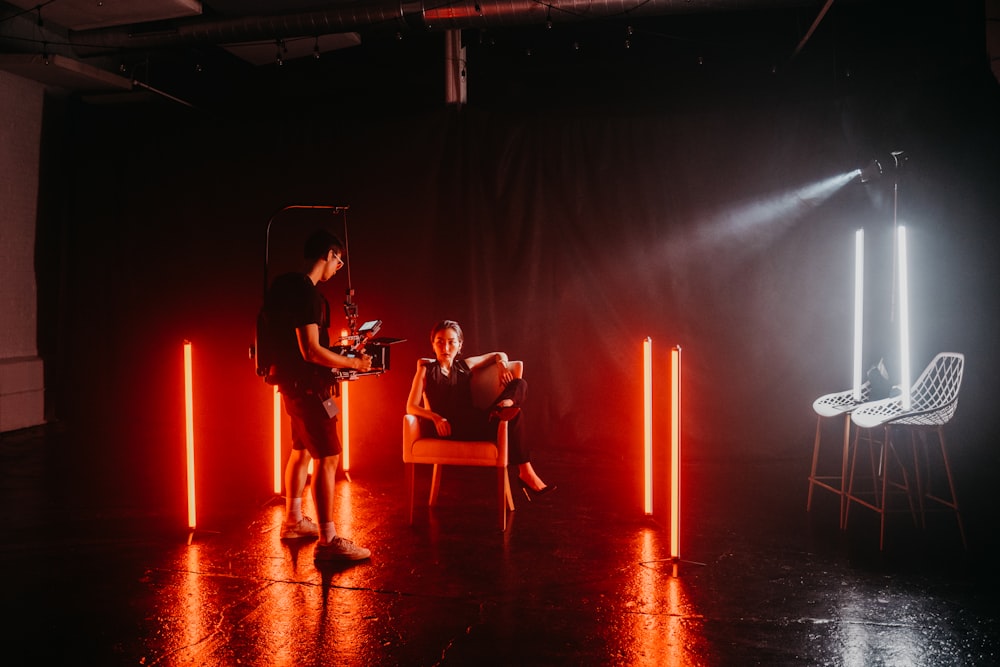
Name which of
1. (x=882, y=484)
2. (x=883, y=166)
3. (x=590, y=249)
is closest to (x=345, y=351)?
(x=590, y=249)

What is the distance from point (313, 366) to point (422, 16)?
3031mm

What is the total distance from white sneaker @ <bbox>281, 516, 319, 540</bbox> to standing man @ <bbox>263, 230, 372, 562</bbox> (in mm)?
350

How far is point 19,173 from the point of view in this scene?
6.95 meters

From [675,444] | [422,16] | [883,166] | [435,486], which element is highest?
[422,16]

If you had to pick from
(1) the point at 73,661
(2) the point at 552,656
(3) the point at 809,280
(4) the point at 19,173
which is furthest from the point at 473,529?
(4) the point at 19,173

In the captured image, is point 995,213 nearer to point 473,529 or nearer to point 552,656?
point 473,529

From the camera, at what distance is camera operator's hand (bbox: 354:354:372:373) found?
11.7 ft

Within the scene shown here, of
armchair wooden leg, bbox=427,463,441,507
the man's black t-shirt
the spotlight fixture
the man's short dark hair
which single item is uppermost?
the spotlight fixture

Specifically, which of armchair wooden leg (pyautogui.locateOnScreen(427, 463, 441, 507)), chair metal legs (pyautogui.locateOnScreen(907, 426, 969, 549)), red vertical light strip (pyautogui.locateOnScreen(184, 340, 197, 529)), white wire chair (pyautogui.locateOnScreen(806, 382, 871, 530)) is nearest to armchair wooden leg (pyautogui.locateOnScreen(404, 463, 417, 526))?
armchair wooden leg (pyautogui.locateOnScreen(427, 463, 441, 507))

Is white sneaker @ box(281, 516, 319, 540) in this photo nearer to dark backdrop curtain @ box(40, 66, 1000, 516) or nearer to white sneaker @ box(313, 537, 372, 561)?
white sneaker @ box(313, 537, 372, 561)

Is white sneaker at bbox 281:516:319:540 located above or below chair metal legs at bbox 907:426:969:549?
below

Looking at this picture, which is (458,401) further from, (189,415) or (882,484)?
(882,484)

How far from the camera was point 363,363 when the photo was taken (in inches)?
142

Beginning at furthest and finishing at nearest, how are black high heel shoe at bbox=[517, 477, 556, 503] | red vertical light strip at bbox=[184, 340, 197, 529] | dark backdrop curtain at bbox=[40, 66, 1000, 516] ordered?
dark backdrop curtain at bbox=[40, 66, 1000, 516], black high heel shoe at bbox=[517, 477, 556, 503], red vertical light strip at bbox=[184, 340, 197, 529]
